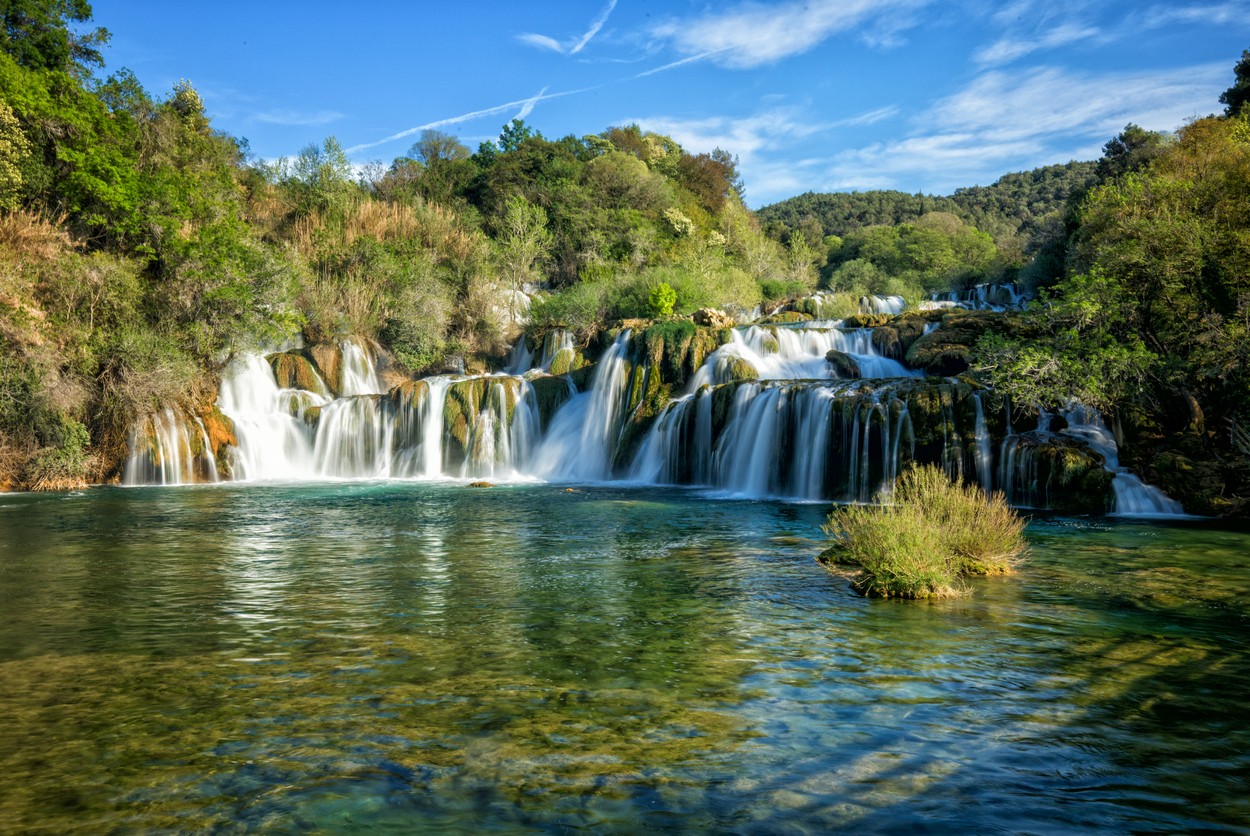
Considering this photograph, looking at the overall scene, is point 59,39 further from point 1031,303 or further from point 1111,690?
point 1111,690

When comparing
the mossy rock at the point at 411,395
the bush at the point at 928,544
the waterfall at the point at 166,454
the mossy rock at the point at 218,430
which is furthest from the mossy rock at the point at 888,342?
the waterfall at the point at 166,454

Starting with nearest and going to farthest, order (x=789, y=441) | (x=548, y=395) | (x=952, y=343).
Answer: (x=789, y=441), (x=952, y=343), (x=548, y=395)

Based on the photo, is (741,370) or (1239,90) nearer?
(741,370)

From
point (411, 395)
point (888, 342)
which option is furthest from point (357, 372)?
point (888, 342)

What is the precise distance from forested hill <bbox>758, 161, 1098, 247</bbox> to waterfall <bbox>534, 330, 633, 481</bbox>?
82851 millimetres

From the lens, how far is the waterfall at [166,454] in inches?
1109

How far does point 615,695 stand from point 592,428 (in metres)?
23.8

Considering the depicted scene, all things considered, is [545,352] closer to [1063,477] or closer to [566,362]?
[566,362]

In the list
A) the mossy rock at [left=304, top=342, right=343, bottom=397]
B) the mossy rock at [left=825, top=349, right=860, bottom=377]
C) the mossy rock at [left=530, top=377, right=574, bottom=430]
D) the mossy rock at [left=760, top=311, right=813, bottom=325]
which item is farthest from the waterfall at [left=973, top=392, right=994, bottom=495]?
the mossy rock at [left=304, top=342, right=343, bottom=397]

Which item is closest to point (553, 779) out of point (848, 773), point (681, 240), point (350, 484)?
point (848, 773)

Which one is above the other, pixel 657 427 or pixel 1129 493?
pixel 657 427

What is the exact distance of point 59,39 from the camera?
36094 millimetres

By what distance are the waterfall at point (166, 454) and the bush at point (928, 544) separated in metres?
25.0

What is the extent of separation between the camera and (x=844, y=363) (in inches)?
1146
